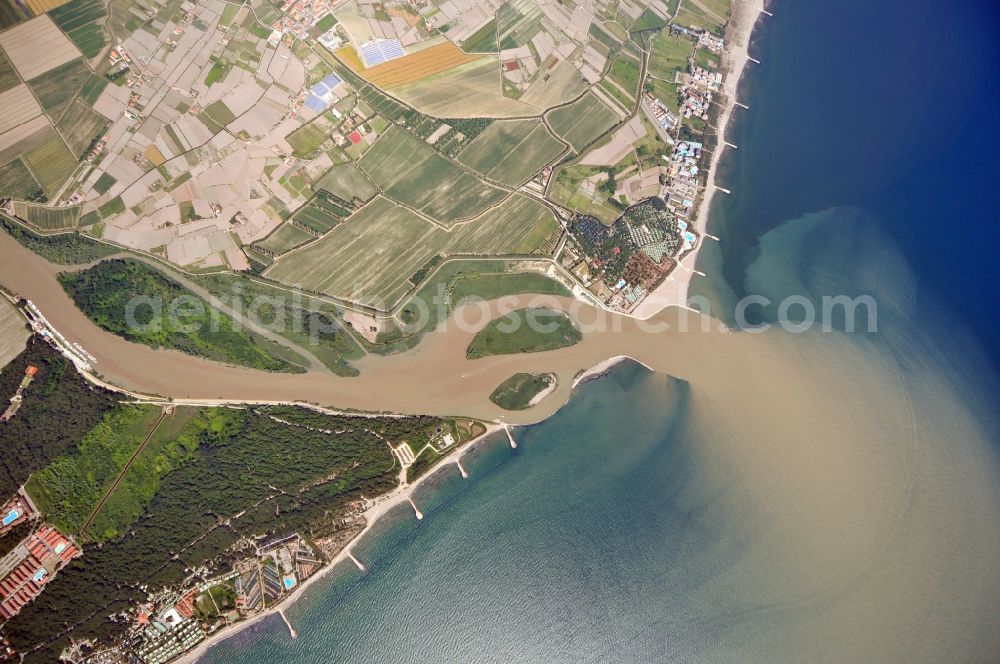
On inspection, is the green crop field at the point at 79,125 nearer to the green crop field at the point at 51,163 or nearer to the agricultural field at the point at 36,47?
the green crop field at the point at 51,163

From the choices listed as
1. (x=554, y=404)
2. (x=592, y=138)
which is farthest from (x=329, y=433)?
(x=592, y=138)

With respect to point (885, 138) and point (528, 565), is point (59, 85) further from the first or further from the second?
point (885, 138)

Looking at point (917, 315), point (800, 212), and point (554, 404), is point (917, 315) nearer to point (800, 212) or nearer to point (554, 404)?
point (800, 212)

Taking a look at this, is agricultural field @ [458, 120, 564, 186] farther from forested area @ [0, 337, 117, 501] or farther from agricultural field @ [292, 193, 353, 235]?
forested area @ [0, 337, 117, 501]

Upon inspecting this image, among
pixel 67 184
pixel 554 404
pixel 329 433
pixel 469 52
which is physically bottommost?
pixel 554 404

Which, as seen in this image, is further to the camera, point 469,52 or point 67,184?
point 469,52

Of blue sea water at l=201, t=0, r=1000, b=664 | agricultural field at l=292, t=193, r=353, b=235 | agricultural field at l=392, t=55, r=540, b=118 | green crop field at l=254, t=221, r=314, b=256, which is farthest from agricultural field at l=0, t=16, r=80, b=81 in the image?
blue sea water at l=201, t=0, r=1000, b=664
